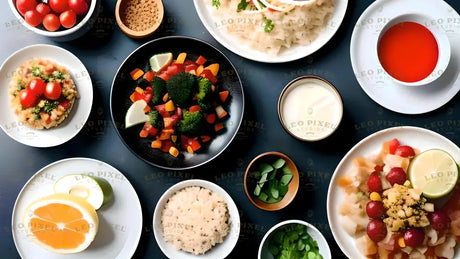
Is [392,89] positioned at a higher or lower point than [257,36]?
lower

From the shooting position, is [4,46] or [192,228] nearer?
[192,228]

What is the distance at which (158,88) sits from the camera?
3.12 metres

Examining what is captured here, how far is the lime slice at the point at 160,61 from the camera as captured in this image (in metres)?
3.20

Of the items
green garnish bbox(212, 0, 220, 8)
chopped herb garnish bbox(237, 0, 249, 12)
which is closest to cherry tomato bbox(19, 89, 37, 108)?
green garnish bbox(212, 0, 220, 8)

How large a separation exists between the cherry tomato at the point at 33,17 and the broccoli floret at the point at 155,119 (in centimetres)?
83

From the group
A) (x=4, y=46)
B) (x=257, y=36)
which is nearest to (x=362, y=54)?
(x=257, y=36)

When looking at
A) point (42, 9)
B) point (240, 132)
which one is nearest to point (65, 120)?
point (42, 9)

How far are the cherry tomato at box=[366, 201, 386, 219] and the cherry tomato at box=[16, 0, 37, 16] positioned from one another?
7.26ft

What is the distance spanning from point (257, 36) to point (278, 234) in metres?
1.15

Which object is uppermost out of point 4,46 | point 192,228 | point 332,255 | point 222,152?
point 4,46

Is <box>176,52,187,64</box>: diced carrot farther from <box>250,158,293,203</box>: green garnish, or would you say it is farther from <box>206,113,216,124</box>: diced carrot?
<box>250,158,293,203</box>: green garnish

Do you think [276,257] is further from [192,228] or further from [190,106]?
[190,106]

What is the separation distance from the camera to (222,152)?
3184 millimetres

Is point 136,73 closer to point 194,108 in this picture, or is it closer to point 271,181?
point 194,108
